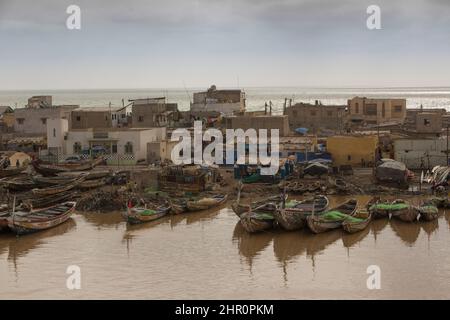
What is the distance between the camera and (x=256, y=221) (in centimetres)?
2011

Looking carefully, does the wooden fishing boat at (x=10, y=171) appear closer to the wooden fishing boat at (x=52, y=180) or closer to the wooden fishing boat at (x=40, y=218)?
the wooden fishing boat at (x=52, y=180)

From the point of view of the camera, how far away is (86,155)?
31344 mm

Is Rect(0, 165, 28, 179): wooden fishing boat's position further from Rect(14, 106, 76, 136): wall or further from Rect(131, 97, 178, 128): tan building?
Rect(131, 97, 178, 128): tan building

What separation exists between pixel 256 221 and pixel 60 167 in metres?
12.5

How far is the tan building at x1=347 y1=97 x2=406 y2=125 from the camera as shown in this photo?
4634cm

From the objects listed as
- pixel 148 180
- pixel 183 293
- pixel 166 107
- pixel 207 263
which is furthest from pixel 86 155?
pixel 183 293

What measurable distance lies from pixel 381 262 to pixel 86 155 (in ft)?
58.2

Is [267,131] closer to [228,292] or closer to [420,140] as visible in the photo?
[420,140]

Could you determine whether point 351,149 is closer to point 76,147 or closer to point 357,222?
point 357,222

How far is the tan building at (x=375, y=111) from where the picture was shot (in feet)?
152

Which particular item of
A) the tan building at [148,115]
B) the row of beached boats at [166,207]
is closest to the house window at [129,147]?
the row of beached boats at [166,207]

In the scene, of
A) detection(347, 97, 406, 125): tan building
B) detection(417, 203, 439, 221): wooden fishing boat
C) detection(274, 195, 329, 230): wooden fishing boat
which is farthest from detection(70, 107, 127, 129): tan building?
detection(417, 203, 439, 221): wooden fishing boat

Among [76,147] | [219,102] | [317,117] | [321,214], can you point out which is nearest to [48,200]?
[76,147]

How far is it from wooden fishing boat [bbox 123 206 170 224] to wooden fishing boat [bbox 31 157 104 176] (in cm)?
760
